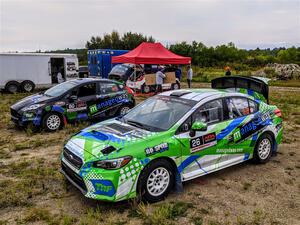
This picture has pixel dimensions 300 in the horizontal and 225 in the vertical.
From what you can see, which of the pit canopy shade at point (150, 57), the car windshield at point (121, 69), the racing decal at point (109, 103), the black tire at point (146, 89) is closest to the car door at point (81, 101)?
the racing decal at point (109, 103)

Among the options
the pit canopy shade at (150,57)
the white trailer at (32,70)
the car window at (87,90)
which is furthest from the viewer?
the white trailer at (32,70)

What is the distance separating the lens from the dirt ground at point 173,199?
3910 mm

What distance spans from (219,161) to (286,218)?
1375 millimetres

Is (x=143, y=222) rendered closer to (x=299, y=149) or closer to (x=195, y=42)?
(x=299, y=149)

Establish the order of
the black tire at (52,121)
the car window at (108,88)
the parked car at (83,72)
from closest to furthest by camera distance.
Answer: the black tire at (52,121) < the car window at (108,88) < the parked car at (83,72)

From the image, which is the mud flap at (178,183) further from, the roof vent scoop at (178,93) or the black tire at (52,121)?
the black tire at (52,121)

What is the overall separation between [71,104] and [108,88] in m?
1.40

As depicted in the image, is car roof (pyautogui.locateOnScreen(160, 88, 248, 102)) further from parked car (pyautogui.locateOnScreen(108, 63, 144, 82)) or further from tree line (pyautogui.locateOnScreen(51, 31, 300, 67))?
tree line (pyautogui.locateOnScreen(51, 31, 300, 67))

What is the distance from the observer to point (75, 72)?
19.3 metres

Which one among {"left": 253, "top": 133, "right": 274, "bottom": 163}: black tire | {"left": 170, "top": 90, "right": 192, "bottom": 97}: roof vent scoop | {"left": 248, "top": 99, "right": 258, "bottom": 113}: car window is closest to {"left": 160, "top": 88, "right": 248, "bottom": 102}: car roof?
{"left": 170, "top": 90, "right": 192, "bottom": 97}: roof vent scoop

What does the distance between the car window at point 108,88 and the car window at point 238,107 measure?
492cm

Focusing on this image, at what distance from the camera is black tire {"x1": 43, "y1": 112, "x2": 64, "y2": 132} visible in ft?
27.4

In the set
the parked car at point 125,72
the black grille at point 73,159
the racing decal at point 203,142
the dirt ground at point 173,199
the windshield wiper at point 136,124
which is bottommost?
the dirt ground at point 173,199

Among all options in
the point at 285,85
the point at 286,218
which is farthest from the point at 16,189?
the point at 285,85
